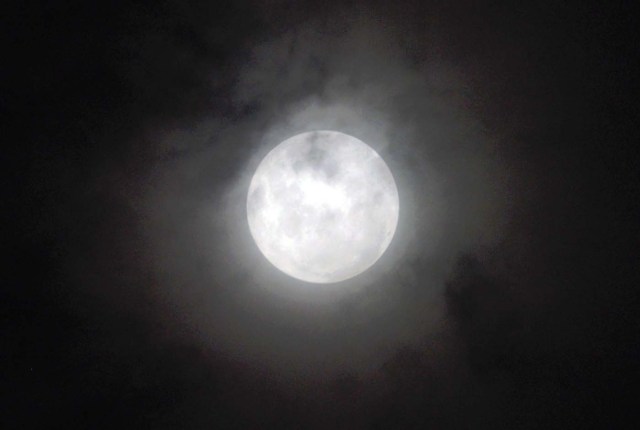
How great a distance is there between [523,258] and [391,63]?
5.70 metres

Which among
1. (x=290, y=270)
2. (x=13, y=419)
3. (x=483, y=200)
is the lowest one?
(x=13, y=419)

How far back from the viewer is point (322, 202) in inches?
363

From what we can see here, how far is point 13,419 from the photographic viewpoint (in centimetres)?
1115

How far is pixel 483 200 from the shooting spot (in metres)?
9.70

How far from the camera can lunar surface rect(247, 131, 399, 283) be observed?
9.22 metres

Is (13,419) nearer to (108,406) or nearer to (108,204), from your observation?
(108,406)

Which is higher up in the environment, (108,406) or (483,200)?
(483,200)

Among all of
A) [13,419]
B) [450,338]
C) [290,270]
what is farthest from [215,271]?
[13,419]

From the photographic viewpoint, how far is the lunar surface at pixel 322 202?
922cm

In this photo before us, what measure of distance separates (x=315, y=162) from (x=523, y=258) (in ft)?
18.5

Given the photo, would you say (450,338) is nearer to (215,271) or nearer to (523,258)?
(523,258)

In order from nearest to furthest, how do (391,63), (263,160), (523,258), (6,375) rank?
1. (391,63)
2. (263,160)
3. (523,258)
4. (6,375)

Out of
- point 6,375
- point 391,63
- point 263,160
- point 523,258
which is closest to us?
point 391,63

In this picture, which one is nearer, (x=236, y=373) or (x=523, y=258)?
(x=523, y=258)
